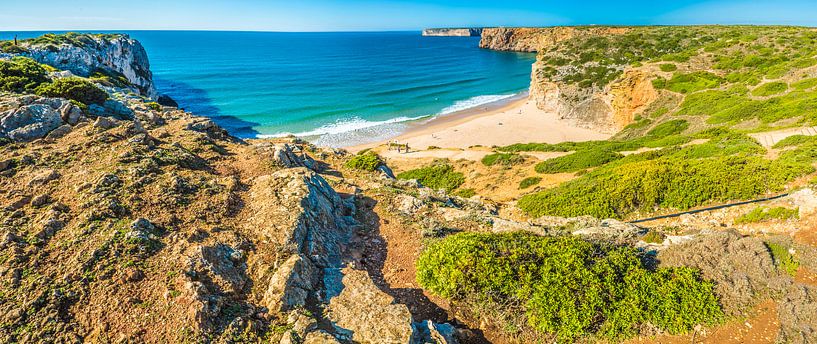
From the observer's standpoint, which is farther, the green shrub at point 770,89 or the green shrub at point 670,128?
the green shrub at point 670,128

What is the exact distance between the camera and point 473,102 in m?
64.7

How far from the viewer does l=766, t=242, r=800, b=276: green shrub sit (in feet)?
25.3

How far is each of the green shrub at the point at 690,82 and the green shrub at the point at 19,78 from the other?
50.6 meters

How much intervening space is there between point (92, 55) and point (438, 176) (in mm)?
45132

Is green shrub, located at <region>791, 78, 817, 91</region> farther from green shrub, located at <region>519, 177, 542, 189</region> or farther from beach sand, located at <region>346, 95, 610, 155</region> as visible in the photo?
green shrub, located at <region>519, 177, 542, 189</region>

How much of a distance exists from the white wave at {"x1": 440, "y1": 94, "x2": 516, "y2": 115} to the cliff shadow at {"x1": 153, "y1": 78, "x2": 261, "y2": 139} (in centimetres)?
2923

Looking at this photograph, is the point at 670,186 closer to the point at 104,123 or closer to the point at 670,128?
the point at 670,128

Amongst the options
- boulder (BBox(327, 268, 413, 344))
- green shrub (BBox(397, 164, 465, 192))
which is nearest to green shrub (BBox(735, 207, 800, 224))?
boulder (BBox(327, 268, 413, 344))

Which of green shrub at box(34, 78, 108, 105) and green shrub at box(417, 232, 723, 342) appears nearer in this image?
green shrub at box(417, 232, 723, 342)

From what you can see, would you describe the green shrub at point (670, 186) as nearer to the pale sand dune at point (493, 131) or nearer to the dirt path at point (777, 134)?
the dirt path at point (777, 134)

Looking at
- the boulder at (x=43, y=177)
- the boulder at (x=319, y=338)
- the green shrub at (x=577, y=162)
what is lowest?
the green shrub at (x=577, y=162)

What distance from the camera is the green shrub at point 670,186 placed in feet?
45.8

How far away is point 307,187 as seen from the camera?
10.5m

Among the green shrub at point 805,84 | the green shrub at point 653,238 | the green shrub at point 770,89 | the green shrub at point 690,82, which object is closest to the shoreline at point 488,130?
the green shrub at point 690,82
